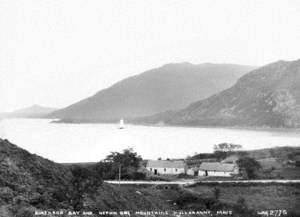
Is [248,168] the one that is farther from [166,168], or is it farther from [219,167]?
[166,168]

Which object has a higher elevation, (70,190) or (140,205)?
(70,190)

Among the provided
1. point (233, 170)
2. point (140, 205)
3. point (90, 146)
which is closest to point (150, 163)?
point (233, 170)

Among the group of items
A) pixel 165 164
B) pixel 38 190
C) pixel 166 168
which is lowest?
pixel 166 168

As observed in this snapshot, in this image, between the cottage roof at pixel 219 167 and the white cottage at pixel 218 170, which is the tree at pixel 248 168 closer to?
the white cottage at pixel 218 170

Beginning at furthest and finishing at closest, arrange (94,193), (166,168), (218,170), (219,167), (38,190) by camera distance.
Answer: (166,168) → (219,167) → (218,170) → (94,193) → (38,190)

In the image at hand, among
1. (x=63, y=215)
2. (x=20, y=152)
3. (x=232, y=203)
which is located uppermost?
(x=20, y=152)

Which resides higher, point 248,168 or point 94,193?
point 94,193

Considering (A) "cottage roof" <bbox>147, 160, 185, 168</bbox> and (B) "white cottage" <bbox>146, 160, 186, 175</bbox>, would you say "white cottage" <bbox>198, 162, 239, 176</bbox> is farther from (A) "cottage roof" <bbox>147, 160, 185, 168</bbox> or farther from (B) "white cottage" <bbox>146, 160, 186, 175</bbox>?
(A) "cottage roof" <bbox>147, 160, 185, 168</bbox>

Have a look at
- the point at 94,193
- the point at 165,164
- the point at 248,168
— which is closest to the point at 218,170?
the point at 248,168

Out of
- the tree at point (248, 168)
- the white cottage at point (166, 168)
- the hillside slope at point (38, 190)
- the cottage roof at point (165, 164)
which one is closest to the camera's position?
the hillside slope at point (38, 190)

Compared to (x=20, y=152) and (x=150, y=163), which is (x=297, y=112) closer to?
(x=150, y=163)

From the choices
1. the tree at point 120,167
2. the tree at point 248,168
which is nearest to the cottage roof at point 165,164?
the tree at point 120,167
